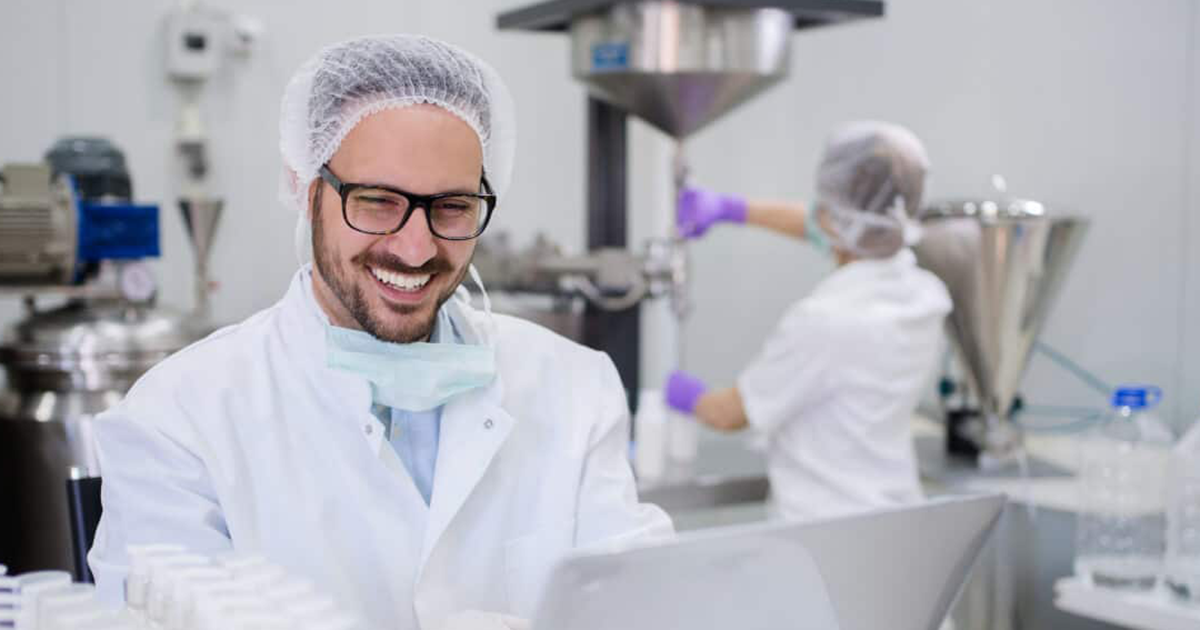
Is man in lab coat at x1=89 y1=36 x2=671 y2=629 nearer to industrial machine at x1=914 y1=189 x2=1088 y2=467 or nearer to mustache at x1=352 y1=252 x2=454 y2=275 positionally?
mustache at x1=352 y1=252 x2=454 y2=275

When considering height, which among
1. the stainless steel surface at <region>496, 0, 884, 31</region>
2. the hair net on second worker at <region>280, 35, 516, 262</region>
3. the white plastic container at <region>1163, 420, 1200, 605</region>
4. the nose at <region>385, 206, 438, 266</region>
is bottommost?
the white plastic container at <region>1163, 420, 1200, 605</region>

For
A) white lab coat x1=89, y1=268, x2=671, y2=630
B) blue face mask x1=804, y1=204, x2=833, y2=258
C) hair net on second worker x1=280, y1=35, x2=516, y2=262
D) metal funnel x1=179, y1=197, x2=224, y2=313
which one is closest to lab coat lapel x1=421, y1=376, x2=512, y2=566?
white lab coat x1=89, y1=268, x2=671, y2=630

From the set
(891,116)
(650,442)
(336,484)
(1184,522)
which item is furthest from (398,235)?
(891,116)

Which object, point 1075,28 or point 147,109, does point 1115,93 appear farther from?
point 147,109

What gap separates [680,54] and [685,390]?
60cm

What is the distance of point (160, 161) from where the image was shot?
2.79 m

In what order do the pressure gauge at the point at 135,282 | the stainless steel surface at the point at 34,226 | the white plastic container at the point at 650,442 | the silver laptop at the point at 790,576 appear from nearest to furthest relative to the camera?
the silver laptop at the point at 790,576, the stainless steel surface at the point at 34,226, the pressure gauge at the point at 135,282, the white plastic container at the point at 650,442

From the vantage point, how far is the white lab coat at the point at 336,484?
1.09m

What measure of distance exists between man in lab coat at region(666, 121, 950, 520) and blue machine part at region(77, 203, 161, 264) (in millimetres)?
984

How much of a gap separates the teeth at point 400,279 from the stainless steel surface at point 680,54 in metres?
1.07

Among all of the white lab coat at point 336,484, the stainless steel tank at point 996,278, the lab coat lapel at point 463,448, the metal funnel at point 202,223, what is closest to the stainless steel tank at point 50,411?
the metal funnel at point 202,223

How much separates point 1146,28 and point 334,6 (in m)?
1.84

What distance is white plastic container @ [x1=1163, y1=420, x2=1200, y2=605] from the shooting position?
5.21 feet

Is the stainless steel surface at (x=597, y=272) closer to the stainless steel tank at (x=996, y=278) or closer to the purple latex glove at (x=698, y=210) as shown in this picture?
the purple latex glove at (x=698, y=210)
